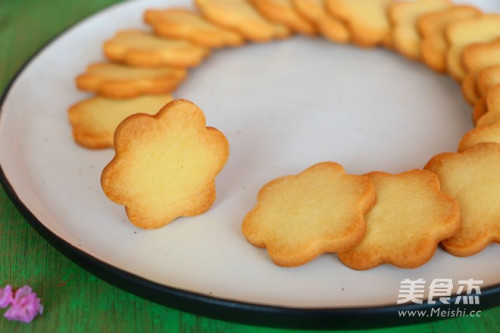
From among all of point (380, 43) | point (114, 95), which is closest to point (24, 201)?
point (114, 95)

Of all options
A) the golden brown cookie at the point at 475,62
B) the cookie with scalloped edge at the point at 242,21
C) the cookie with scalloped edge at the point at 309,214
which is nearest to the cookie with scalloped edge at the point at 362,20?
the cookie with scalloped edge at the point at 242,21

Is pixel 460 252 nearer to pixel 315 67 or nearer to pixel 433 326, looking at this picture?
pixel 433 326

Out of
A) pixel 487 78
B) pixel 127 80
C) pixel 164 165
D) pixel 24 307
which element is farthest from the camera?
pixel 127 80

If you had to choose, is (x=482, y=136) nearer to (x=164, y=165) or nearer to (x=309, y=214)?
(x=309, y=214)

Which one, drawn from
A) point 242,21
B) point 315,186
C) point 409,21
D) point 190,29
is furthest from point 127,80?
point 409,21

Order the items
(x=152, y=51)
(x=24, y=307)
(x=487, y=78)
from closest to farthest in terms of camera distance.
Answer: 1. (x=24, y=307)
2. (x=487, y=78)
3. (x=152, y=51)

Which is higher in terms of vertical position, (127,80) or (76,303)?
(127,80)
